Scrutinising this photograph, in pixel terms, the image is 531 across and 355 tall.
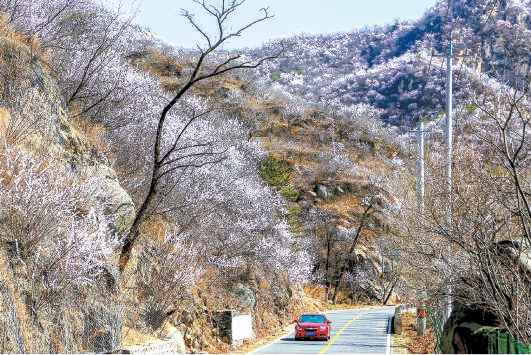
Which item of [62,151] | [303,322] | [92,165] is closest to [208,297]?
[303,322]

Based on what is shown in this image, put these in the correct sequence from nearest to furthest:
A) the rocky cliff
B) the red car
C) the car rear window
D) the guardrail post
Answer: the rocky cliff
the red car
the guardrail post
the car rear window

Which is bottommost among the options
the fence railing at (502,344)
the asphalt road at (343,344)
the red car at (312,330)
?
the asphalt road at (343,344)

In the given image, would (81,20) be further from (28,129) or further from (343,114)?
(343,114)

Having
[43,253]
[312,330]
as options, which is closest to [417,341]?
[312,330]

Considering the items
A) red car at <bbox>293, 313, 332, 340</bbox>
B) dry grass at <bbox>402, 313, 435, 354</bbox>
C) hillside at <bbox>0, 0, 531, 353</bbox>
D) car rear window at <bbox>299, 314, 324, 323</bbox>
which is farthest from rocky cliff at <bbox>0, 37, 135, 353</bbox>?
car rear window at <bbox>299, 314, 324, 323</bbox>

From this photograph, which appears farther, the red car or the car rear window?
the car rear window

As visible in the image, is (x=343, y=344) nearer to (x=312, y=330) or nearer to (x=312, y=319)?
(x=312, y=330)

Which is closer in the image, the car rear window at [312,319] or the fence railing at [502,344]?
the fence railing at [502,344]

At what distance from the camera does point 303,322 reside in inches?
→ 1034

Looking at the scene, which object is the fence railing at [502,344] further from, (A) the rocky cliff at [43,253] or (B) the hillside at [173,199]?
(A) the rocky cliff at [43,253]

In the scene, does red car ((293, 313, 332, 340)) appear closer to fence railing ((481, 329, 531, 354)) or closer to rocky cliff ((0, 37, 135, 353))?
rocky cliff ((0, 37, 135, 353))

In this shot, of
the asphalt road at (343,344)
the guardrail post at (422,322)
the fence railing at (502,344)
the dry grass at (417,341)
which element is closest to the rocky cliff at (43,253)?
the fence railing at (502,344)

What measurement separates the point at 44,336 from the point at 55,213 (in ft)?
6.88

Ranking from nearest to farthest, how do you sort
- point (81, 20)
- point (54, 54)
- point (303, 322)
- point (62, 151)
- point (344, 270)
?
point (62, 151), point (54, 54), point (81, 20), point (303, 322), point (344, 270)
